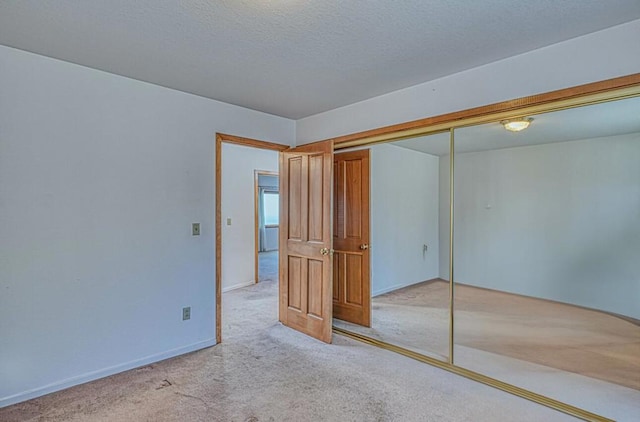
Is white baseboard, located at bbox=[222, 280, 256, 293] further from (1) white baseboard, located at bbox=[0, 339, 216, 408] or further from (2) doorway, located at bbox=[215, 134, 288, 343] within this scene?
(1) white baseboard, located at bbox=[0, 339, 216, 408]

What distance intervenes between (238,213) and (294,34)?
4060 mm

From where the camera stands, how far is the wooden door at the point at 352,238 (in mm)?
3771

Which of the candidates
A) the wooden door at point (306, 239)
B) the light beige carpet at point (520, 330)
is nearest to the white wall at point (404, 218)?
the light beige carpet at point (520, 330)

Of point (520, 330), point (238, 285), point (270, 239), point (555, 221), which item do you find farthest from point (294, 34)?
point (270, 239)

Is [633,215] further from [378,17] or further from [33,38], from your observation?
[33,38]

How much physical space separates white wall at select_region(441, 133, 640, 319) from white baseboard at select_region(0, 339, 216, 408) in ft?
11.0

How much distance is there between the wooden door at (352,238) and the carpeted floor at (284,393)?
78cm

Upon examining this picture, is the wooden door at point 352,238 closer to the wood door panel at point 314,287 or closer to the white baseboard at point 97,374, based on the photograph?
the wood door panel at point 314,287

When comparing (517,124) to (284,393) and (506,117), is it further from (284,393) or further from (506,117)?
(284,393)

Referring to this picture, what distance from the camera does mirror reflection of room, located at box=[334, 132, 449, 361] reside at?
426cm

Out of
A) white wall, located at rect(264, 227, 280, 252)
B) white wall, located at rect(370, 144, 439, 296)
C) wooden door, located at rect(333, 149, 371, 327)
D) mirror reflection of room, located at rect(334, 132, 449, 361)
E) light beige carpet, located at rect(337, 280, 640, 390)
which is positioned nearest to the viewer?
light beige carpet, located at rect(337, 280, 640, 390)

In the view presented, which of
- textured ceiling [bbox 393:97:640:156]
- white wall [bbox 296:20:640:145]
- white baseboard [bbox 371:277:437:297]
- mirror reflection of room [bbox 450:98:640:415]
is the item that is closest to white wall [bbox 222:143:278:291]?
white baseboard [bbox 371:277:437:297]

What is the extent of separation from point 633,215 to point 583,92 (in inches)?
81.4

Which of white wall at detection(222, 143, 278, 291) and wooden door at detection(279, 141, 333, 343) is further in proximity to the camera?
white wall at detection(222, 143, 278, 291)
